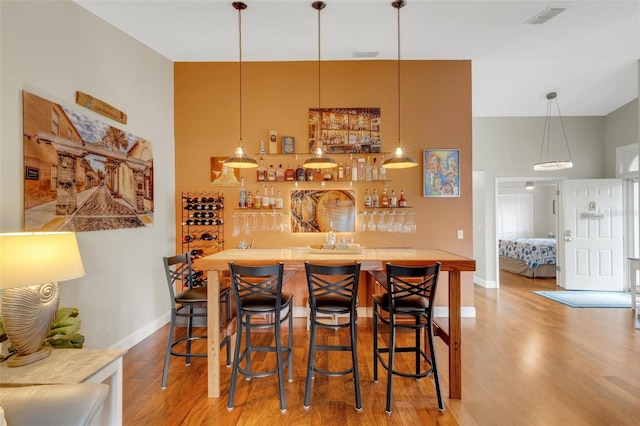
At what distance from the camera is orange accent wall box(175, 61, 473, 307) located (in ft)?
13.9

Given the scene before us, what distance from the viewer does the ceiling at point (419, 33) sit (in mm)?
3133

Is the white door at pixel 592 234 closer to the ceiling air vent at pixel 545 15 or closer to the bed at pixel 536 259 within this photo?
the bed at pixel 536 259

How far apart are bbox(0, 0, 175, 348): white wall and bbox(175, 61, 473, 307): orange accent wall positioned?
34cm

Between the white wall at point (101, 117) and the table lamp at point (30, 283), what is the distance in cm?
75

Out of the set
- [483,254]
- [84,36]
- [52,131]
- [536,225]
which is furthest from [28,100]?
[536,225]

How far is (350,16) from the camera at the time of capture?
327 cm

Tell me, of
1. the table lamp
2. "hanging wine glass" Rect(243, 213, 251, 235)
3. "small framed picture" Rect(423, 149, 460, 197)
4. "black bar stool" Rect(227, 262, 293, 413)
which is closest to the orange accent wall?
"small framed picture" Rect(423, 149, 460, 197)

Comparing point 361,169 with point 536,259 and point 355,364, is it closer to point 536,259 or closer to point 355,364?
point 355,364

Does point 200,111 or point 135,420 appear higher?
point 200,111

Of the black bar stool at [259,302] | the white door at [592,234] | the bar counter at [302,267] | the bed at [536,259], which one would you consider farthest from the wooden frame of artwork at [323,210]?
the bed at [536,259]

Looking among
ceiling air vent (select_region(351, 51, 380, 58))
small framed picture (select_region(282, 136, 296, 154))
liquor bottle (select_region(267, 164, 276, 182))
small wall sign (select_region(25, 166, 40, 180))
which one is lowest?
small wall sign (select_region(25, 166, 40, 180))

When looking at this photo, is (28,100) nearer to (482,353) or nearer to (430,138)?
(430,138)

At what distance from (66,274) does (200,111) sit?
3081mm

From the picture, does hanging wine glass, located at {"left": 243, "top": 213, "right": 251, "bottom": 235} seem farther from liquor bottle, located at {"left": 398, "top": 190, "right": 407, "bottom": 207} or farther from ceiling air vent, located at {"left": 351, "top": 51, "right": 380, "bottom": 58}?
ceiling air vent, located at {"left": 351, "top": 51, "right": 380, "bottom": 58}
